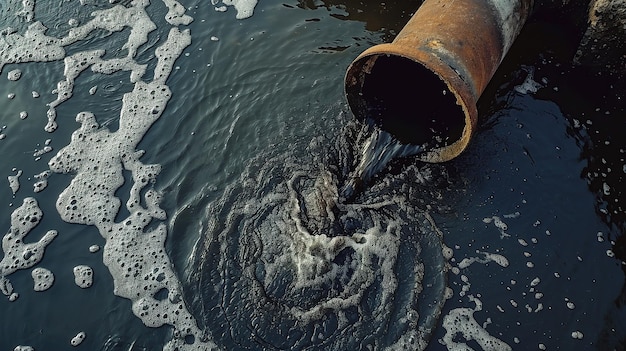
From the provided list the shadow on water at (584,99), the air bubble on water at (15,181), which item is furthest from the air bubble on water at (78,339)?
the shadow on water at (584,99)

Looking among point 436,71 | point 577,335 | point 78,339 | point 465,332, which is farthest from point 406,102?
point 78,339

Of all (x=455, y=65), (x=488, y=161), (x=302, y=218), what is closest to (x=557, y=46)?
(x=488, y=161)

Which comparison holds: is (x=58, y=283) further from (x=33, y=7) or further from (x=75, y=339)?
(x=33, y=7)

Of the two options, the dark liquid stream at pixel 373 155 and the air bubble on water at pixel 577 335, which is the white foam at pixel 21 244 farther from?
the air bubble on water at pixel 577 335

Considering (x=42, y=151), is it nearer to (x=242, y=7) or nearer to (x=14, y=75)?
(x=14, y=75)

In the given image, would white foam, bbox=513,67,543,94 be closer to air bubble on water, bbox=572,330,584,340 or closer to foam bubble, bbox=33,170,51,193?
air bubble on water, bbox=572,330,584,340
